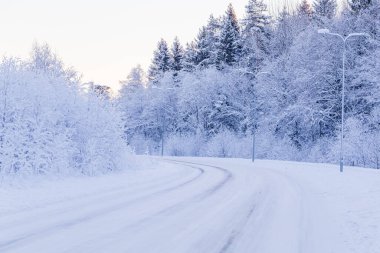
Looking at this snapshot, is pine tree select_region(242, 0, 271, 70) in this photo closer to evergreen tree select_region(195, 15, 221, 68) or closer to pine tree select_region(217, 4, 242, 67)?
pine tree select_region(217, 4, 242, 67)

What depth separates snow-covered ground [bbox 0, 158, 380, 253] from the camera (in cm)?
775

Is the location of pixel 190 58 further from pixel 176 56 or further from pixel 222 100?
pixel 222 100

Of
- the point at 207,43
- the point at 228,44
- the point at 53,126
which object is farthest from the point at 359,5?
the point at 53,126

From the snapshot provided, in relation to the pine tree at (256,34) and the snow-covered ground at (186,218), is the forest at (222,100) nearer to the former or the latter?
the pine tree at (256,34)

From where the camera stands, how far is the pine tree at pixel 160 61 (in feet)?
259

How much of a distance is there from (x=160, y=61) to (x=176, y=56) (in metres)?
3.23

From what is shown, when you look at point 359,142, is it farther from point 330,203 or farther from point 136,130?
point 136,130

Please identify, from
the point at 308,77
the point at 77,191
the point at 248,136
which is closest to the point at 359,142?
the point at 308,77

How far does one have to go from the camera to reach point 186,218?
10.4 meters

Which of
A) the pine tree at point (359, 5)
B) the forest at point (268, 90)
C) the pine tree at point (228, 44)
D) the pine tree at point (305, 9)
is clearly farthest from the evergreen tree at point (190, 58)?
the pine tree at point (359, 5)

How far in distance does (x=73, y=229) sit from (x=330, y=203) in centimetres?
823

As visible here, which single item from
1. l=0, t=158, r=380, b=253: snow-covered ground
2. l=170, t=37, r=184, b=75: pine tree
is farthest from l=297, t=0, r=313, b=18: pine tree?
l=0, t=158, r=380, b=253: snow-covered ground

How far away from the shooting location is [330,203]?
1386cm

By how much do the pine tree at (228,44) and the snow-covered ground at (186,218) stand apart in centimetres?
4753
